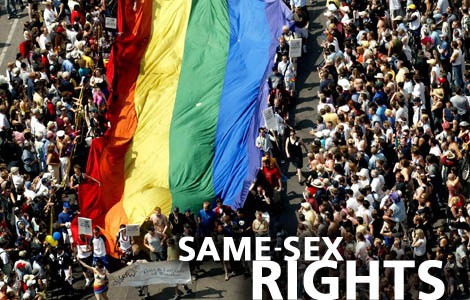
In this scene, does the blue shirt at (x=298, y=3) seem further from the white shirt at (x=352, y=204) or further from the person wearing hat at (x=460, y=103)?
the white shirt at (x=352, y=204)

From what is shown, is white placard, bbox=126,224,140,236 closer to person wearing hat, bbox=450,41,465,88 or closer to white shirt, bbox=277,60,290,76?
white shirt, bbox=277,60,290,76

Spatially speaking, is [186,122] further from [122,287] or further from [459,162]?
[459,162]

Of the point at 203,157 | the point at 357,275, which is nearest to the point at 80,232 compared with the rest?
the point at 203,157

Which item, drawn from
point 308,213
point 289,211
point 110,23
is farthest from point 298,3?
point 308,213

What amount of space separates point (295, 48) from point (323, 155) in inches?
143

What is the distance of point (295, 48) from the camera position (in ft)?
112

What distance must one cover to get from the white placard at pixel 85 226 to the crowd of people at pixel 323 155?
0.43m

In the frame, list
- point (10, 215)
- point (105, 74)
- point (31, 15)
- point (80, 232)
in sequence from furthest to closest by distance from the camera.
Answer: point (31, 15)
point (105, 74)
point (10, 215)
point (80, 232)

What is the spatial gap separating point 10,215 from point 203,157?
550 cm

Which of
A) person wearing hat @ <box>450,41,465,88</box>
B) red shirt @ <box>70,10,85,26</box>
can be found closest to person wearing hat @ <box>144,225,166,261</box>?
person wearing hat @ <box>450,41,465,88</box>

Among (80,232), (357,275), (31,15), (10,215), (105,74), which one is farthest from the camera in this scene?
(31,15)

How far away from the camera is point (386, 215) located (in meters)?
30.1

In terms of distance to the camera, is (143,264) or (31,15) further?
(31,15)

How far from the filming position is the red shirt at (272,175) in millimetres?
32219
